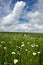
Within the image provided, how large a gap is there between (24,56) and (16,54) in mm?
420

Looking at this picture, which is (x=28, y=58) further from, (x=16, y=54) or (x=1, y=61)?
(x=1, y=61)

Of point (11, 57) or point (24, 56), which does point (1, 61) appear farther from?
point (24, 56)

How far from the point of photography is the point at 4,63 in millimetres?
6375

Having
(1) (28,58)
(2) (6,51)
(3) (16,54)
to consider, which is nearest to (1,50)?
(2) (6,51)

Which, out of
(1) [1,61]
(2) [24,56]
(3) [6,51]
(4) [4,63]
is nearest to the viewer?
(4) [4,63]

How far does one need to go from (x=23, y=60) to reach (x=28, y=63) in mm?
358

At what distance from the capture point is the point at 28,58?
7.30 meters

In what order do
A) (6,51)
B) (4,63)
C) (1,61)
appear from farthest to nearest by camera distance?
(6,51)
(1,61)
(4,63)

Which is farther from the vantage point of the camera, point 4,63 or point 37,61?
point 37,61

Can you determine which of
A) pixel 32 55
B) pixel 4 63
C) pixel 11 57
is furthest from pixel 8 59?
pixel 32 55

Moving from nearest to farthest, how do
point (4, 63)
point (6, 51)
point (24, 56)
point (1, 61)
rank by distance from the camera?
point (4, 63) → point (1, 61) → point (24, 56) → point (6, 51)

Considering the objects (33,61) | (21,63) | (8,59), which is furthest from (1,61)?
(33,61)

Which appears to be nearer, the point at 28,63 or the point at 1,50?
the point at 28,63

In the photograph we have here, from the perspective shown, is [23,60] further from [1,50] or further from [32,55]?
[1,50]
